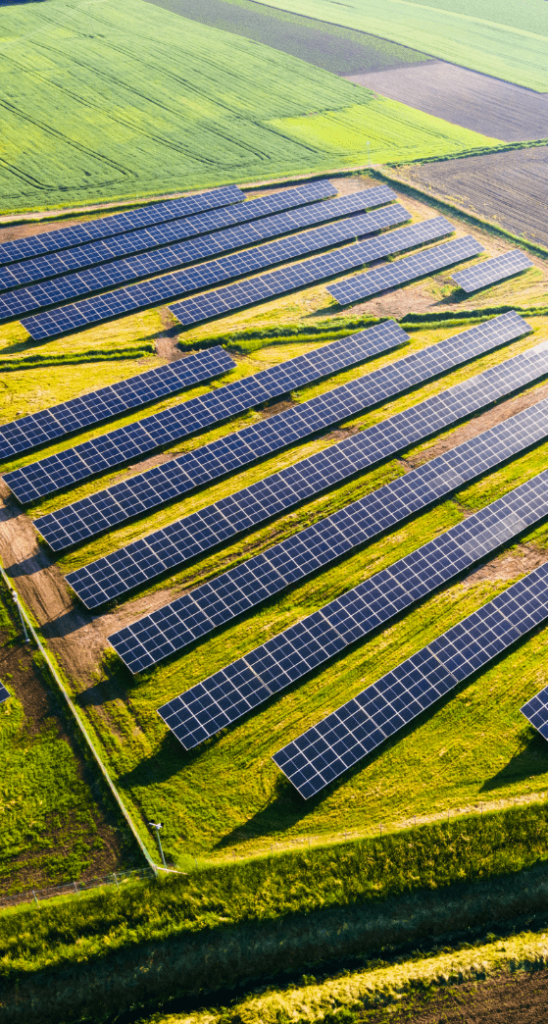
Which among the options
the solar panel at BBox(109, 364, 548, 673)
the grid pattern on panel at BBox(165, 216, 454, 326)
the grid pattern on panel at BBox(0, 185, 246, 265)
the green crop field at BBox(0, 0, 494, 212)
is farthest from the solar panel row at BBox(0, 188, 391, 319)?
the solar panel at BBox(109, 364, 548, 673)

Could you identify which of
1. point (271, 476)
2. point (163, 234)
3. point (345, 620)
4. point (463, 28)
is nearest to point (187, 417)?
point (271, 476)

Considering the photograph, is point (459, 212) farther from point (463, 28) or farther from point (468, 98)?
point (463, 28)

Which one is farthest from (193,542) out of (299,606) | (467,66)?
(467,66)

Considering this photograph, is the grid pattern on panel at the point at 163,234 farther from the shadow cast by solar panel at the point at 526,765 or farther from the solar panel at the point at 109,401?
the shadow cast by solar panel at the point at 526,765

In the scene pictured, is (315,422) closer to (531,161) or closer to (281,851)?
(281,851)

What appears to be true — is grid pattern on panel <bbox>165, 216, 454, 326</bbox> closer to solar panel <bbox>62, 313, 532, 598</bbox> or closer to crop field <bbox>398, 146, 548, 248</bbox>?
crop field <bbox>398, 146, 548, 248</bbox>
